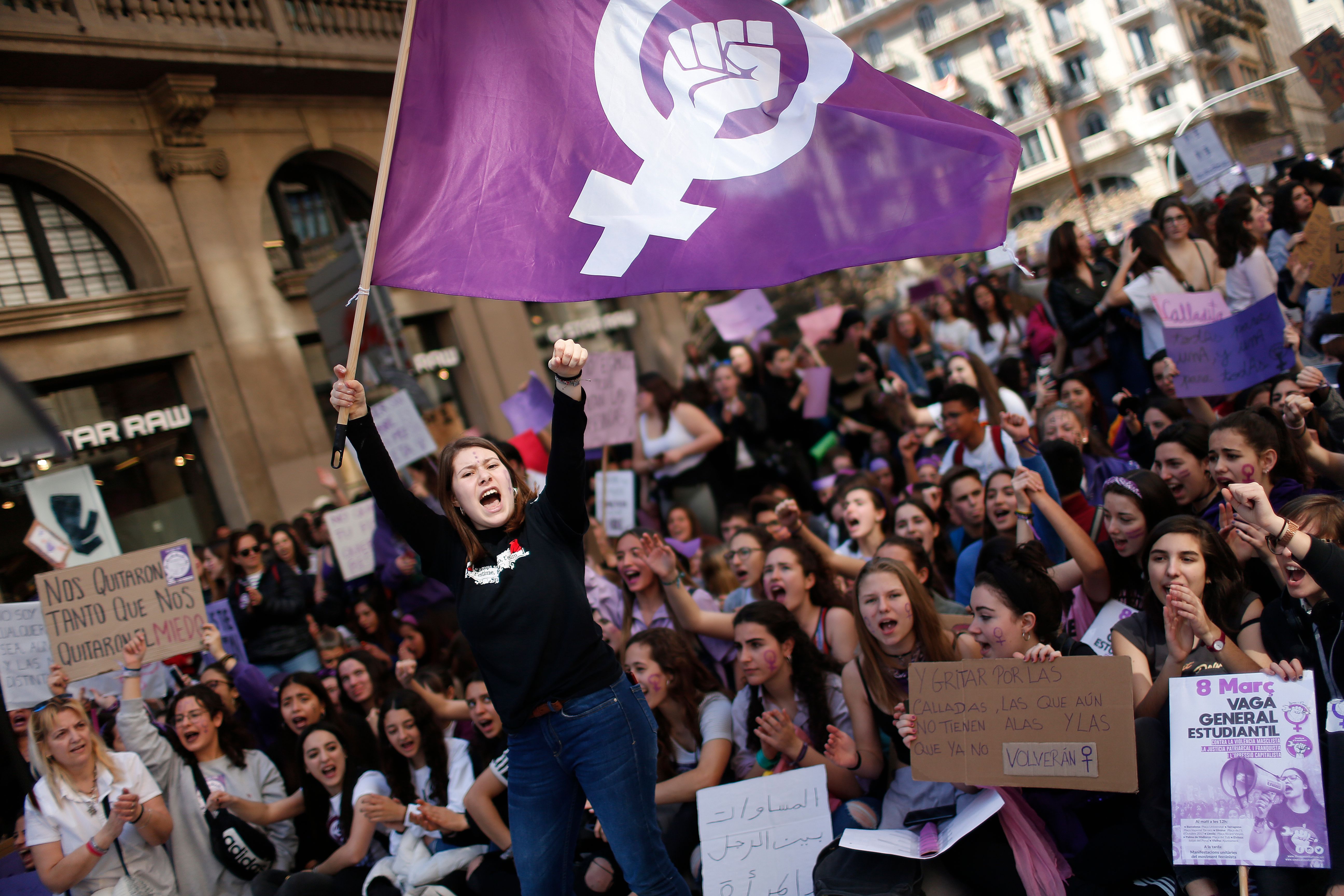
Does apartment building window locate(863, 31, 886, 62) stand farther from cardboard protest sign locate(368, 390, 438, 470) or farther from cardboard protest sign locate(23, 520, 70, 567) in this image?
cardboard protest sign locate(23, 520, 70, 567)

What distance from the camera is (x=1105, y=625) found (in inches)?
153

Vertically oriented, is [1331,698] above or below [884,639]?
below

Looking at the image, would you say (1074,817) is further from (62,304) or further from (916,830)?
(62,304)

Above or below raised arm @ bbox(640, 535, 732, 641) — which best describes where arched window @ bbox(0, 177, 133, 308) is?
above

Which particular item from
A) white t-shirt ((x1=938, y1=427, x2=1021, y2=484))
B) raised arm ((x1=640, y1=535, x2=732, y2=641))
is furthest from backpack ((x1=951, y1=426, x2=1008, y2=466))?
raised arm ((x1=640, y1=535, x2=732, y2=641))

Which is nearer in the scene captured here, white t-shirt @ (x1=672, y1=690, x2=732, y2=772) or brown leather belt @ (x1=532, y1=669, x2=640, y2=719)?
brown leather belt @ (x1=532, y1=669, x2=640, y2=719)

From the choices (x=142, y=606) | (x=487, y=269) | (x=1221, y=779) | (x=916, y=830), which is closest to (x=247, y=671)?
(x=142, y=606)

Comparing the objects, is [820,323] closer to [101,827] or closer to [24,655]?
[24,655]

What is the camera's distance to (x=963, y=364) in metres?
6.15

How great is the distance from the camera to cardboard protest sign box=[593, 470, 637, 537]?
7.05 metres

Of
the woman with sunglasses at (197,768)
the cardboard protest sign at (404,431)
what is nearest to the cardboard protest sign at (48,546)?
the woman with sunglasses at (197,768)

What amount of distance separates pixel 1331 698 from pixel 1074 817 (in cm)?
90

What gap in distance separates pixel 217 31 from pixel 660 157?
962 centimetres

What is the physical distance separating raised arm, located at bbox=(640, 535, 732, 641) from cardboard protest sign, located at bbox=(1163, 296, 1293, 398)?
2.76 m
